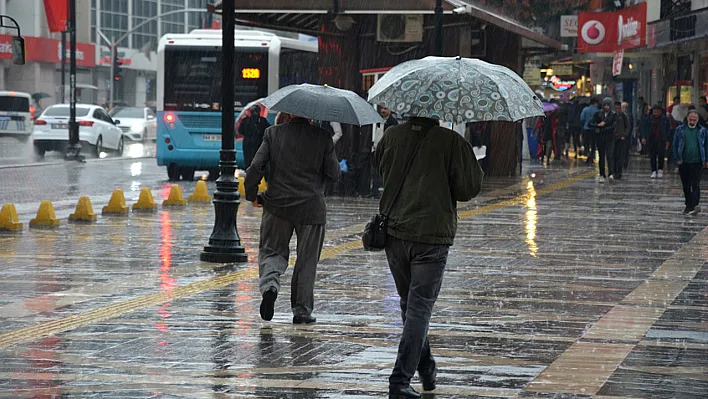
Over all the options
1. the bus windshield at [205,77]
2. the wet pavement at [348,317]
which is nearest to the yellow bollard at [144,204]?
the wet pavement at [348,317]

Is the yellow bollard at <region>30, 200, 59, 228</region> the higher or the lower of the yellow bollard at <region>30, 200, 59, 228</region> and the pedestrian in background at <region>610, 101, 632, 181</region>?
the lower

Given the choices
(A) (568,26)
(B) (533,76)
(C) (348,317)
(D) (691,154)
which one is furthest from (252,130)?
(A) (568,26)

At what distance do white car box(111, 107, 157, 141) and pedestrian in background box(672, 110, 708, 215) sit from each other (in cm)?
3275

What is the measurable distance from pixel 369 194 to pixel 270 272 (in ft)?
45.4

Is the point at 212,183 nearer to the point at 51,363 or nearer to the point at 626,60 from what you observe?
the point at 51,363

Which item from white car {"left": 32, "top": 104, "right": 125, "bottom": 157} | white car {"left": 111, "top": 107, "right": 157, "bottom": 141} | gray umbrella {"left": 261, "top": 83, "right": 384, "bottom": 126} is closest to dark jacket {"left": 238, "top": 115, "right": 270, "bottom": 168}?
gray umbrella {"left": 261, "top": 83, "right": 384, "bottom": 126}

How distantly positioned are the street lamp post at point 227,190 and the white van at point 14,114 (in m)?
31.4

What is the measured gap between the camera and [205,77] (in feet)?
94.7

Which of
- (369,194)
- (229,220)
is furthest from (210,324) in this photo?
(369,194)

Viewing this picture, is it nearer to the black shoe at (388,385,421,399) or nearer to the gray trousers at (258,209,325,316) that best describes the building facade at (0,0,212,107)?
the gray trousers at (258,209,325,316)

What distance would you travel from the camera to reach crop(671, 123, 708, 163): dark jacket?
1947 cm

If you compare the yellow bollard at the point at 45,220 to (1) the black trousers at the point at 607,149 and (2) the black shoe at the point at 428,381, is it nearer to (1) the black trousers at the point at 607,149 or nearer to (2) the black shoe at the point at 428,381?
(2) the black shoe at the point at 428,381

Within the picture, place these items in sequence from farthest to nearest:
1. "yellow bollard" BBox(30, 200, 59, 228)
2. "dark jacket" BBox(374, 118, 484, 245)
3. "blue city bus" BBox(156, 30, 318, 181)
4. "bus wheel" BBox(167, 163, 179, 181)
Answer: "bus wheel" BBox(167, 163, 179, 181)
"blue city bus" BBox(156, 30, 318, 181)
"yellow bollard" BBox(30, 200, 59, 228)
"dark jacket" BBox(374, 118, 484, 245)

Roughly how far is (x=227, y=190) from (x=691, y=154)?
355 inches
